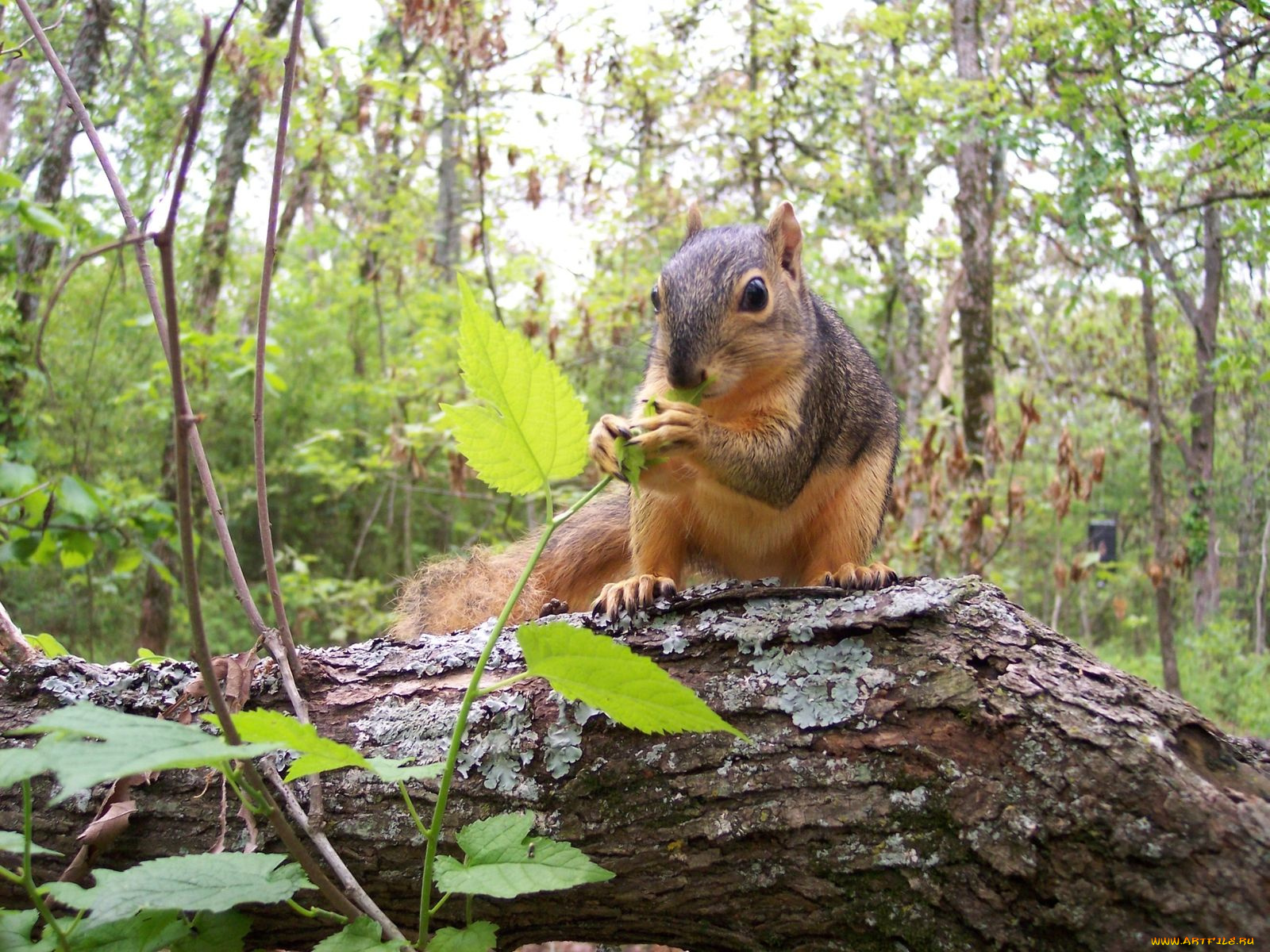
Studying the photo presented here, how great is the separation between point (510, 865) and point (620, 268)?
7261 mm

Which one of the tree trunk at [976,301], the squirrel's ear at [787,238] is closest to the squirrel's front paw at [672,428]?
the squirrel's ear at [787,238]

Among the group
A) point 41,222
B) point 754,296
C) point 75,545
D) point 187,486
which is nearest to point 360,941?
point 187,486

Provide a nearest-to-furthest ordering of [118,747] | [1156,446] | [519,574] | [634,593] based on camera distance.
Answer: [118,747], [634,593], [519,574], [1156,446]

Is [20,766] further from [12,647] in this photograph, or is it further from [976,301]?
[976,301]

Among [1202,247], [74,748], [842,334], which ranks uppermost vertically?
[1202,247]

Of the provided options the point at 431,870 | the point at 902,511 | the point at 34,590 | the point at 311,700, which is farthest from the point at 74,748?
the point at 34,590

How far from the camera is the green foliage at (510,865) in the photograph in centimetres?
91

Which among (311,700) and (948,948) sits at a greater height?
(311,700)

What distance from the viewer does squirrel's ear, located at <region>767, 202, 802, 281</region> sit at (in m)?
2.37

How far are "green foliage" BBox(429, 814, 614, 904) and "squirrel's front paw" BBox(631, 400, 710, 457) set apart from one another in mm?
715

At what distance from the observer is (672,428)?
1.71 metres

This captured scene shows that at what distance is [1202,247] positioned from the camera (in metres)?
5.30

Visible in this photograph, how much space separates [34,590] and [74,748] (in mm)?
8722

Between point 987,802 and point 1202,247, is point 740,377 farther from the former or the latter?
point 1202,247
